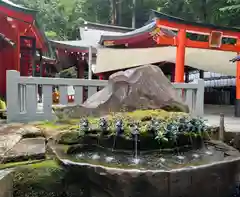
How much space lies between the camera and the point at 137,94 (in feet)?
14.9

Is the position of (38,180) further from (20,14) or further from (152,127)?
(20,14)

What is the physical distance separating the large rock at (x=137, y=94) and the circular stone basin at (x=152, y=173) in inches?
43.4

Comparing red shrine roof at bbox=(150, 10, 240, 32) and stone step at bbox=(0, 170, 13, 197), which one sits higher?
red shrine roof at bbox=(150, 10, 240, 32)

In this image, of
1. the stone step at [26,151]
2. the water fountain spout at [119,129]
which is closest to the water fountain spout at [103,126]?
the water fountain spout at [119,129]

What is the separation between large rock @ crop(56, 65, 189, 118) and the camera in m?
4.55

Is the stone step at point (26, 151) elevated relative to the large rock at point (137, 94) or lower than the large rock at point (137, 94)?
lower

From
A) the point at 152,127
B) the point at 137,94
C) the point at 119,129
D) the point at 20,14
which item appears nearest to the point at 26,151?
the point at 119,129

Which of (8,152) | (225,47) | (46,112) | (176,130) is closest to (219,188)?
(176,130)

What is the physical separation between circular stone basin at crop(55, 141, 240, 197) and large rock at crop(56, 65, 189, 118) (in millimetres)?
1102

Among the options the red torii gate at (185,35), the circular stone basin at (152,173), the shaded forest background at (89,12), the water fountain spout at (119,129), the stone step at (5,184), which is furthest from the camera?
the shaded forest background at (89,12)

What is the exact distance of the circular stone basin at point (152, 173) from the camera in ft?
9.42

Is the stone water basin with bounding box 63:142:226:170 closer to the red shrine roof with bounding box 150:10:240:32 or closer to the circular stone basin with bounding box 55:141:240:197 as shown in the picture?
the circular stone basin with bounding box 55:141:240:197

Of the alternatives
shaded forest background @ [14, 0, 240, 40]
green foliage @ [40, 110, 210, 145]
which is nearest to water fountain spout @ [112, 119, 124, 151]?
green foliage @ [40, 110, 210, 145]

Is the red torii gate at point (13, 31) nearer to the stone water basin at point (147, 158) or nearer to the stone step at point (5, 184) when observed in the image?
the stone water basin at point (147, 158)
